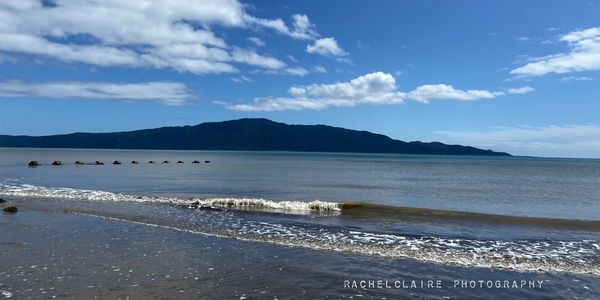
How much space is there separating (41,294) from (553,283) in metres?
15.7

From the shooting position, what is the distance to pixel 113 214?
26.4 m

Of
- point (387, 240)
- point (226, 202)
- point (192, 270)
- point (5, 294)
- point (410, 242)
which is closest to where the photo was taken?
point (5, 294)

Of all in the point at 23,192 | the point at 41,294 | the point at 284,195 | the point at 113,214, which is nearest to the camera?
the point at 41,294

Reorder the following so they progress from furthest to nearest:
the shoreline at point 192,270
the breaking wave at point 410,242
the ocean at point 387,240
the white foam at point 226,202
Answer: the white foam at point 226,202, the breaking wave at point 410,242, the ocean at point 387,240, the shoreline at point 192,270

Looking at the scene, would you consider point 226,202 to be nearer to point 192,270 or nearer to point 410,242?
point 410,242

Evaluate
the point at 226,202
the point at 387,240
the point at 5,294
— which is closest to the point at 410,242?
the point at 387,240

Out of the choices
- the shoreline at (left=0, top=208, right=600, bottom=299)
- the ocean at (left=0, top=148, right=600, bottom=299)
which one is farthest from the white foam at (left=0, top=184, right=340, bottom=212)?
the shoreline at (left=0, top=208, right=600, bottom=299)

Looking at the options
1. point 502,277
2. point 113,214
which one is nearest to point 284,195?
point 113,214

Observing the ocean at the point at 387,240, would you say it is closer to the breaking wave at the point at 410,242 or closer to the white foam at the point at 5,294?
the breaking wave at the point at 410,242

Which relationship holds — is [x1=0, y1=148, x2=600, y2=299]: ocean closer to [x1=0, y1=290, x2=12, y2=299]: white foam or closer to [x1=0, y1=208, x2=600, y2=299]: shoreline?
[x1=0, y1=208, x2=600, y2=299]: shoreline

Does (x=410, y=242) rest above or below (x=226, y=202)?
below

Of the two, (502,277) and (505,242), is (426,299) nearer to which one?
(502,277)

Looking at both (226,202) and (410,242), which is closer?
(410,242)

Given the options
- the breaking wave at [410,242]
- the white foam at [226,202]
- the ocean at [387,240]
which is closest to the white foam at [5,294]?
the ocean at [387,240]
